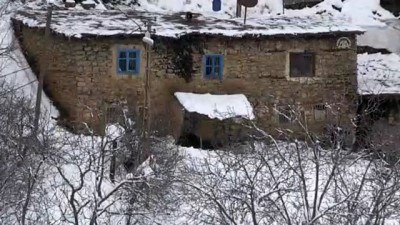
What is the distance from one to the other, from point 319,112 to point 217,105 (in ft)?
9.46

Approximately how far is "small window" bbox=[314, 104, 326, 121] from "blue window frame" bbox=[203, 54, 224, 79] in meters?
2.65

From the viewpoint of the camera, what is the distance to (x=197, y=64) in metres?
19.4

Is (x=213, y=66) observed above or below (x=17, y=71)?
above

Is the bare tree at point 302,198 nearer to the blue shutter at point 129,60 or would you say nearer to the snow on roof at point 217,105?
the snow on roof at point 217,105

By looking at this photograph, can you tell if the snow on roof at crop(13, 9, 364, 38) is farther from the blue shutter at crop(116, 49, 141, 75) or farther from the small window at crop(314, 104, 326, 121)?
the small window at crop(314, 104, 326, 121)

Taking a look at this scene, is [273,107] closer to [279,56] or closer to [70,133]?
[279,56]

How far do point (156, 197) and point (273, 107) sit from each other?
6.99m

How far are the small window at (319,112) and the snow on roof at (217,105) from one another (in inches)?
74.4

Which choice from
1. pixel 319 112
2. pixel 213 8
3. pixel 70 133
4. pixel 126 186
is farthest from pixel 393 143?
pixel 213 8

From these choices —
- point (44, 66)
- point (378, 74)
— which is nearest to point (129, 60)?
point (44, 66)

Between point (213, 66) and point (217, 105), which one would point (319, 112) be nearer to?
point (217, 105)

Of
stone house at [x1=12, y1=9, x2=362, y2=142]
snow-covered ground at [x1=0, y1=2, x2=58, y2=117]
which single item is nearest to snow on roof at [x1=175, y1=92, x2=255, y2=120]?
stone house at [x1=12, y1=9, x2=362, y2=142]

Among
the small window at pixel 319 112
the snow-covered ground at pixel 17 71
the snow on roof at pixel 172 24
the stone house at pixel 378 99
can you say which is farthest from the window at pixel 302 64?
the snow-covered ground at pixel 17 71

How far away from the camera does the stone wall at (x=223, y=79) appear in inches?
741
